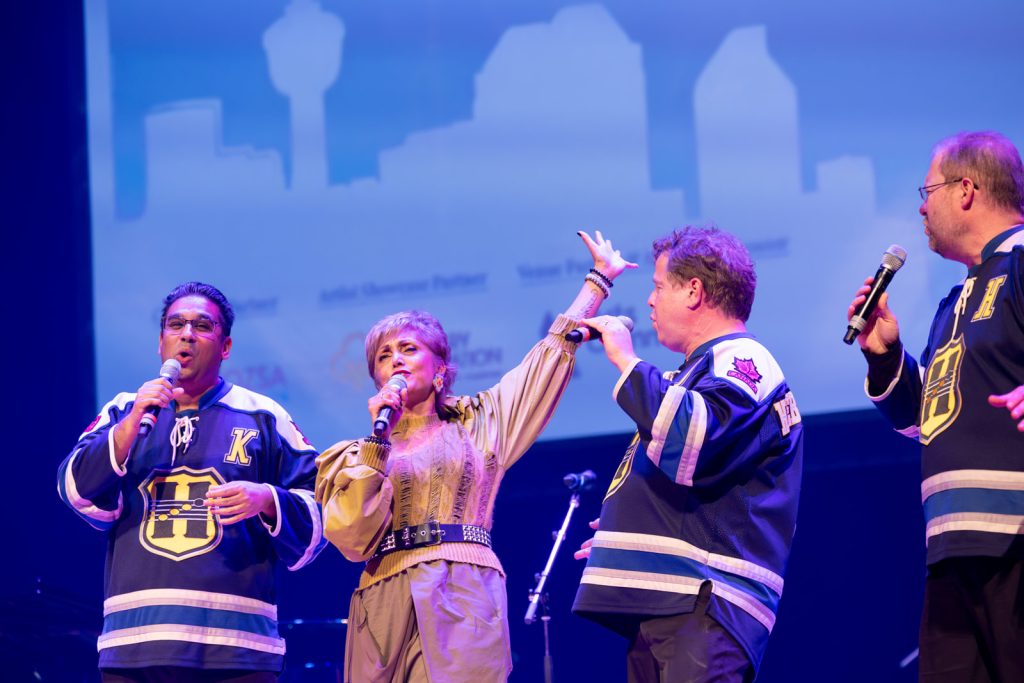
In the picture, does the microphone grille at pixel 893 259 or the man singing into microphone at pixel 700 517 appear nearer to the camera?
the man singing into microphone at pixel 700 517

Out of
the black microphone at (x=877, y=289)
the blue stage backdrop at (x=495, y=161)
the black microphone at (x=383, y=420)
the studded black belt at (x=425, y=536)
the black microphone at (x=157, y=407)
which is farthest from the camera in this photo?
the blue stage backdrop at (x=495, y=161)

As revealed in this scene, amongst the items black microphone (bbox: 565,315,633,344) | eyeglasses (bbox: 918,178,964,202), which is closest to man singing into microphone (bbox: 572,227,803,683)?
black microphone (bbox: 565,315,633,344)

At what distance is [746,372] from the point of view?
95.0 inches

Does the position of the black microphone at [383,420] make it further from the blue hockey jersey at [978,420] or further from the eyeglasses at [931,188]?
the eyeglasses at [931,188]

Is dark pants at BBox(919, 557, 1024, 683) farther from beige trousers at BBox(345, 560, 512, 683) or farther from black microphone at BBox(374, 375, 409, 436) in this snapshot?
black microphone at BBox(374, 375, 409, 436)

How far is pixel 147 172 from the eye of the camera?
4.95m

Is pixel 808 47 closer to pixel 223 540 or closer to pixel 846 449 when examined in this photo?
pixel 846 449

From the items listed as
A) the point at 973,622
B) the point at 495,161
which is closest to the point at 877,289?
the point at 973,622

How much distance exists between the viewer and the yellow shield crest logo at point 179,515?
2.91 m

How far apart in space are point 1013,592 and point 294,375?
3202 millimetres

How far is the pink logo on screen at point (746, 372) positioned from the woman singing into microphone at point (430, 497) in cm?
53

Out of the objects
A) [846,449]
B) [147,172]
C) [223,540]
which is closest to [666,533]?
[223,540]

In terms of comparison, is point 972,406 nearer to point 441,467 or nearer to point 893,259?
point 893,259

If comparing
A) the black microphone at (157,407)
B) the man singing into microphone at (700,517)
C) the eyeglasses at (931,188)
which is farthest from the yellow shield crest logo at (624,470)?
the black microphone at (157,407)
